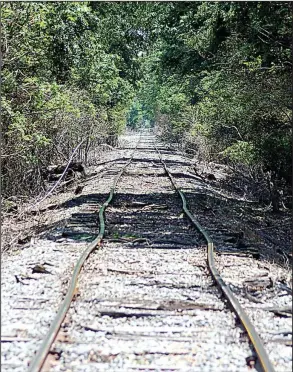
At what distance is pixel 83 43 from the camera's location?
1659cm

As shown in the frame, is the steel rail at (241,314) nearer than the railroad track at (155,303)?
Yes

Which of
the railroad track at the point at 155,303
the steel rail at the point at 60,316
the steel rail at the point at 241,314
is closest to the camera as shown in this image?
the steel rail at the point at 60,316

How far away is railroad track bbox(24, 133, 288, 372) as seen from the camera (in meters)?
4.52

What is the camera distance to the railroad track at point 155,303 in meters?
4.52

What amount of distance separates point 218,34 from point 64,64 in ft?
14.6

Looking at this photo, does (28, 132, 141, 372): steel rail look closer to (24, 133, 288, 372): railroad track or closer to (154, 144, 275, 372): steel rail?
(24, 133, 288, 372): railroad track

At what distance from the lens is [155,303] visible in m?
5.83

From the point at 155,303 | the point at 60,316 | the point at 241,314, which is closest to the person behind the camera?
the point at 60,316

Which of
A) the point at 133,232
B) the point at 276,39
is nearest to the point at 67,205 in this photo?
the point at 133,232

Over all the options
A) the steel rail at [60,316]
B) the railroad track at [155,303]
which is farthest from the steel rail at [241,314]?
the steel rail at [60,316]

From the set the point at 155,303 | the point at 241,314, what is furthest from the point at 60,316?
the point at 241,314

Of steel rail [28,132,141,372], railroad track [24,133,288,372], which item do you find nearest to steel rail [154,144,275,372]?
railroad track [24,133,288,372]

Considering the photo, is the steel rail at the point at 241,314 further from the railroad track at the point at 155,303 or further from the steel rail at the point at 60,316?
the steel rail at the point at 60,316

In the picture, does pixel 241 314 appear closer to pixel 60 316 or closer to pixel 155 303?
pixel 155 303
